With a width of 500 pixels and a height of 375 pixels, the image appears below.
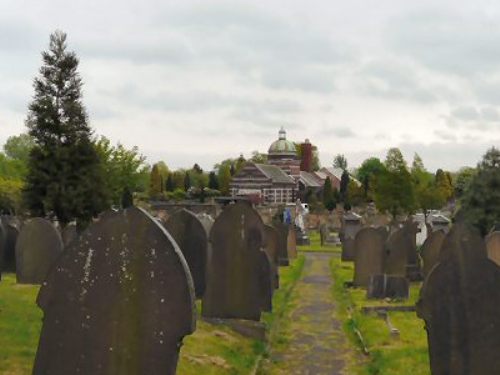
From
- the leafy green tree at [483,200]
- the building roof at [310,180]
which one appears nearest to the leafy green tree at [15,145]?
the building roof at [310,180]

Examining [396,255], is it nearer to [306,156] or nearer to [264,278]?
[264,278]

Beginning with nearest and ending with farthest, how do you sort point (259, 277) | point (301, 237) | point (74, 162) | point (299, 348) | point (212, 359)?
1. point (212, 359)
2. point (299, 348)
3. point (259, 277)
4. point (74, 162)
5. point (301, 237)

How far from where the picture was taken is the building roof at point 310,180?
122 m

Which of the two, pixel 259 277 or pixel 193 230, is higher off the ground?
pixel 193 230

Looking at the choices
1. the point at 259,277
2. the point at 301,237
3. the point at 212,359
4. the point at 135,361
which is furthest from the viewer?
the point at 301,237

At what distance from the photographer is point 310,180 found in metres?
127

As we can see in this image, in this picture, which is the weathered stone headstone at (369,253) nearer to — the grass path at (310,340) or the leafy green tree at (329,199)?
the grass path at (310,340)

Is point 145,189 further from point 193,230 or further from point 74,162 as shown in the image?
point 193,230

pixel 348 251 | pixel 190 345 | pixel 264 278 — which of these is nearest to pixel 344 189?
pixel 348 251

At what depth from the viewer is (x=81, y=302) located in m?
6.35

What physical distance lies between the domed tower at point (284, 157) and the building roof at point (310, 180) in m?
7.16

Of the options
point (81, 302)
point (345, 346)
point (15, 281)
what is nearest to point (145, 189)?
point (15, 281)

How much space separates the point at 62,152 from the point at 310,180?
95.4 m

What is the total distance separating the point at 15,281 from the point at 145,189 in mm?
93309
